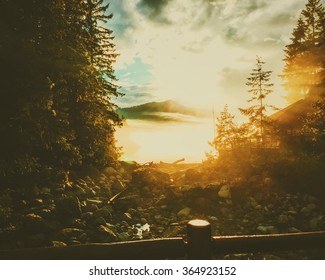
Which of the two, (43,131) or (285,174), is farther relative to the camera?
(285,174)

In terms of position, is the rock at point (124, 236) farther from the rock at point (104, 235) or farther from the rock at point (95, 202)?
the rock at point (95, 202)

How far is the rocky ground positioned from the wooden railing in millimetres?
5438

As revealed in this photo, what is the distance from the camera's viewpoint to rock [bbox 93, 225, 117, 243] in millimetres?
9062

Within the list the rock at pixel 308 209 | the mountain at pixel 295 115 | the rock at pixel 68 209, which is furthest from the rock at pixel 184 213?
the mountain at pixel 295 115

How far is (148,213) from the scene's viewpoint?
12.7 meters

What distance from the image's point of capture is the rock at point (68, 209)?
34.5 feet

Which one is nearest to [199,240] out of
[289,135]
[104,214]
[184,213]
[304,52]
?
[104,214]

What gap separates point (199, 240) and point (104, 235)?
7.43 m

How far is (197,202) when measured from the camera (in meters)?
13.7

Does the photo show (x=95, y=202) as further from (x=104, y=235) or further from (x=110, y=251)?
(x=110, y=251)
